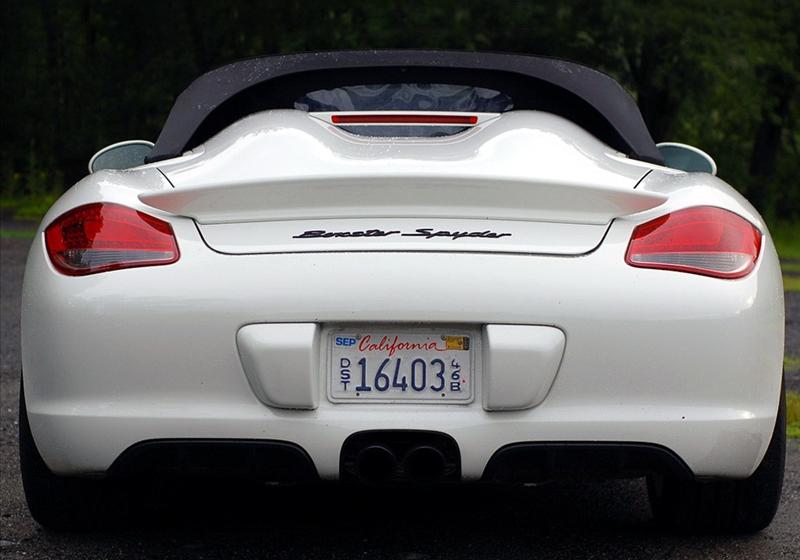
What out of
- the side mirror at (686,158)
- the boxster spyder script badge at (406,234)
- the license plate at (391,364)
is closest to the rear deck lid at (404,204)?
the boxster spyder script badge at (406,234)

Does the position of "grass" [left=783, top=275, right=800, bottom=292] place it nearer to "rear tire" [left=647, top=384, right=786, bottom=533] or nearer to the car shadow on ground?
the car shadow on ground

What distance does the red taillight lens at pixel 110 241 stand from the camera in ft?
10.9

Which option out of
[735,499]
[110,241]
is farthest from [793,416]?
[110,241]

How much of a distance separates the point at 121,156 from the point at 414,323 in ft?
5.63

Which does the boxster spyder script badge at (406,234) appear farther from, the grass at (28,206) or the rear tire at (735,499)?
the grass at (28,206)

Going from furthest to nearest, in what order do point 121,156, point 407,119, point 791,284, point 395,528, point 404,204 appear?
point 791,284
point 121,156
point 407,119
point 395,528
point 404,204

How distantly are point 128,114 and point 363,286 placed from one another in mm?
25350

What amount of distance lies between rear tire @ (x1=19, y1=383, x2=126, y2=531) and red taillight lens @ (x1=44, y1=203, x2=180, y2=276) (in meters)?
0.46

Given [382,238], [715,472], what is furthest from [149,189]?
[715,472]

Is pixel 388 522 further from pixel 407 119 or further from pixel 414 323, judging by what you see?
pixel 407 119

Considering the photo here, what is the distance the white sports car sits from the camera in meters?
3.20

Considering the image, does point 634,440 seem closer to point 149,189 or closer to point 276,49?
point 149,189

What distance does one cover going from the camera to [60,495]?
3699 mm

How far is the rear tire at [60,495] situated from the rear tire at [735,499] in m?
1.53
